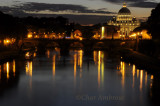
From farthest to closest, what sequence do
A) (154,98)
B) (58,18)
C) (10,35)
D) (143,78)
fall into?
(58,18)
(10,35)
(143,78)
(154,98)

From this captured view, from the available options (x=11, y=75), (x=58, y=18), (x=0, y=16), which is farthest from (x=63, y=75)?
(x=58, y=18)

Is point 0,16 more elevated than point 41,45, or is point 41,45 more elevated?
point 0,16

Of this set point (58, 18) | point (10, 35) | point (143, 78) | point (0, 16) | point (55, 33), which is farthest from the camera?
point (58, 18)

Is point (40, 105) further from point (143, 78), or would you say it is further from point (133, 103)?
point (143, 78)

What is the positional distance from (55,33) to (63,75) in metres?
101

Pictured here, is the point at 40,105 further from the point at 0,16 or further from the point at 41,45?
the point at 41,45

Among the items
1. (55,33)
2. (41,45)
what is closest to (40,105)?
(41,45)

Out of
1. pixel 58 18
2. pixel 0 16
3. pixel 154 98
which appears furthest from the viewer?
pixel 58 18

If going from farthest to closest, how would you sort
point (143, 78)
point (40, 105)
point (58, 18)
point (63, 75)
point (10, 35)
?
1. point (58, 18)
2. point (10, 35)
3. point (63, 75)
4. point (143, 78)
5. point (40, 105)

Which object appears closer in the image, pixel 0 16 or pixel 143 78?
pixel 143 78

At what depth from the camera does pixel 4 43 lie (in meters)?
77.9

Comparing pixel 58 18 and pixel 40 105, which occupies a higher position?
pixel 58 18

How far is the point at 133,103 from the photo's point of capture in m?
27.7

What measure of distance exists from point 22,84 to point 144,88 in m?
12.9
